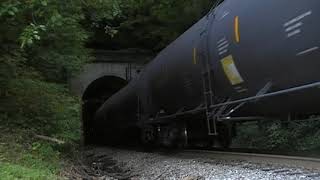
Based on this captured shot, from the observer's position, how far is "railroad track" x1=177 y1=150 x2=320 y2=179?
8.05m

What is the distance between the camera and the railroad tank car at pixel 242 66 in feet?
22.5

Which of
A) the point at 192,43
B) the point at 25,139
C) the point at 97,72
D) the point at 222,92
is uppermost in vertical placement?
the point at 97,72

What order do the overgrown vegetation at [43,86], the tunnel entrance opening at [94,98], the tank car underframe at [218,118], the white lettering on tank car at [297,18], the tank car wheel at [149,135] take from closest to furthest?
the white lettering on tank car at [297,18] → the tank car underframe at [218,118] → the overgrown vegetation at [43,86] → the tank car wheel at [149,135] → the tunnel entrance opening at [94,98]

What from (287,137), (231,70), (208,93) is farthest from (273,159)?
(287,137)

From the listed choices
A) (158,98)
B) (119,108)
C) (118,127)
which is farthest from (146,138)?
(118,127)

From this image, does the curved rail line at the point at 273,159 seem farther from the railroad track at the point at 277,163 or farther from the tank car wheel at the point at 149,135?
the tank car wheel at the point at 149,135

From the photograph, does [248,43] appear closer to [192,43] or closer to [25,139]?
[192,43]

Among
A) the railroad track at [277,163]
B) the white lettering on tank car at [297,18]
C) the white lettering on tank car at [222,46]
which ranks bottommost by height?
the railroad track at [277,163]

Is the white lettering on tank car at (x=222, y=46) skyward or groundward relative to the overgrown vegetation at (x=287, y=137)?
skyward

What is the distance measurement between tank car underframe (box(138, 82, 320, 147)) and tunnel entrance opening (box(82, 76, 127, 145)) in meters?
19.0

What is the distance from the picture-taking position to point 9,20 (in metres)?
11.0

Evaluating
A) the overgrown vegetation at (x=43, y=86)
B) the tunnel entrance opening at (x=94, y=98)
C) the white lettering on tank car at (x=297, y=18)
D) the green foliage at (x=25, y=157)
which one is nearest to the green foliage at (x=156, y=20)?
the tunnel entrance opening at (x=94, y=98)

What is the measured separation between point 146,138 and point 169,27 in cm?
885

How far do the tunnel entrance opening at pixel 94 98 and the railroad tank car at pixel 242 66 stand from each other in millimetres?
22049
